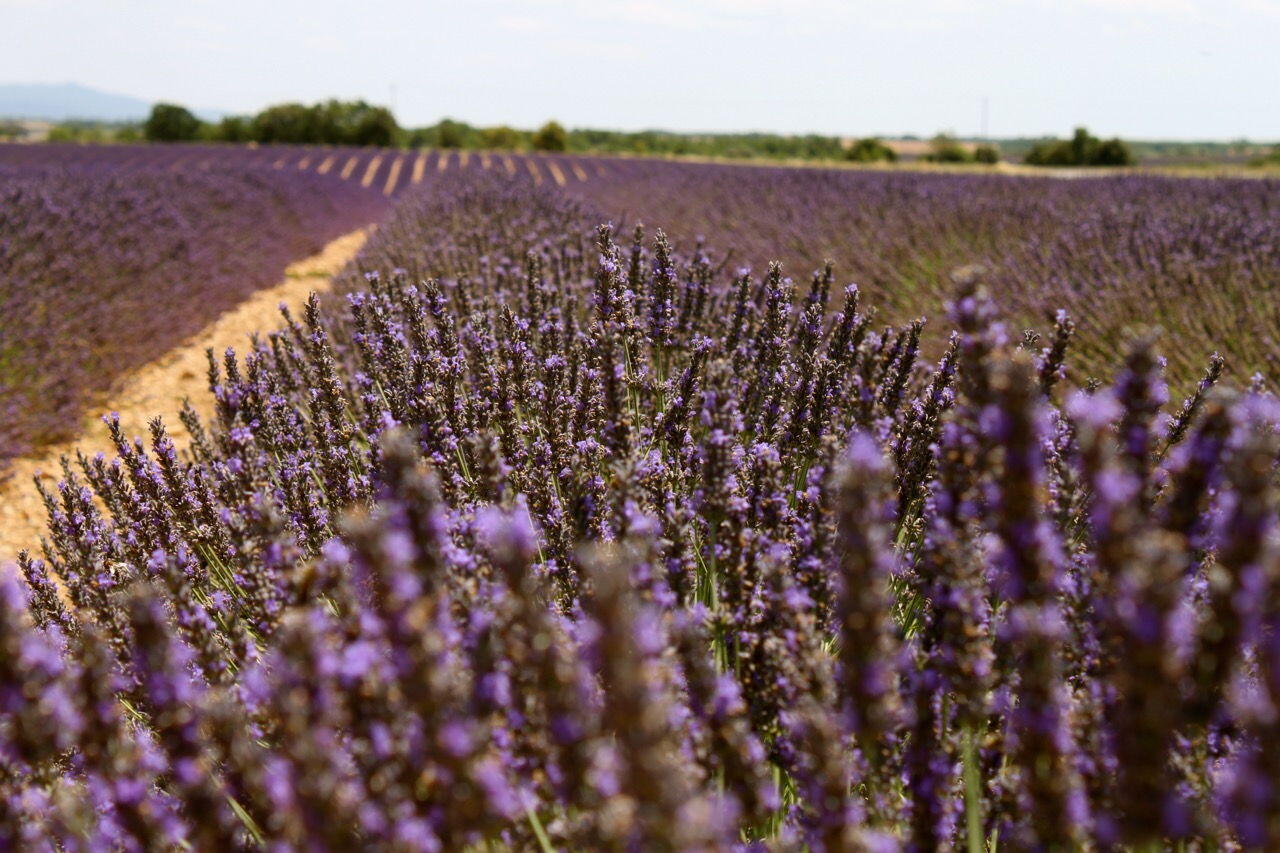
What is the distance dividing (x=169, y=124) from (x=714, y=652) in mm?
52272

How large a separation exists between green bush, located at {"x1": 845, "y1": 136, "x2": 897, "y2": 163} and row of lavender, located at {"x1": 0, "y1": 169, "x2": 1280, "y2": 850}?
40341 millimetres

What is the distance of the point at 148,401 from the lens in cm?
690

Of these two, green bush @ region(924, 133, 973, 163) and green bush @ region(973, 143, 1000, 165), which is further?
green bush @ region(924, 133, 973, 163)

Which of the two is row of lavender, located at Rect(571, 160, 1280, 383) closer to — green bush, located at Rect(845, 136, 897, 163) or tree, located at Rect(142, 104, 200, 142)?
green bush, located at Rect(845, 136, 897, 163)

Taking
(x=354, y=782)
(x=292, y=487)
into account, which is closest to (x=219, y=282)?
(x=292, y=487)

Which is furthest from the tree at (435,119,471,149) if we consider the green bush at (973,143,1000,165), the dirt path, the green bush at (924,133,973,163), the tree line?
the dirt path

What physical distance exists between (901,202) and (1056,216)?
294 centimetres

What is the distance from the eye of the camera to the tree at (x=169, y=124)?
42.0 m

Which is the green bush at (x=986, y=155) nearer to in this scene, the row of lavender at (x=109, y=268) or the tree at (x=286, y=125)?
the row of lavender at (x=109, y=268)

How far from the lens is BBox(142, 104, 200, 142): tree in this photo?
138 ft

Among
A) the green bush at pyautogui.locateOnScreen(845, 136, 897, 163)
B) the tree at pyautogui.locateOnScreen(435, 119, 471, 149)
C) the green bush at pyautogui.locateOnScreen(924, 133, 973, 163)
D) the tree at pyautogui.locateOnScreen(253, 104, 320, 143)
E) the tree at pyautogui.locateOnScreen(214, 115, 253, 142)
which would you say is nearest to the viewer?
the green bush at pyautogui.locateOnScreen(924, 133, 973, 163)

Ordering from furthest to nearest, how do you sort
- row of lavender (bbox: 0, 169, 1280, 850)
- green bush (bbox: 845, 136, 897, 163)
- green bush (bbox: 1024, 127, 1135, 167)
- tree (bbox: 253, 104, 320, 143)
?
1. tree (bbox: 253, 104, 320, 143)
2. green bush (bbox: 845, 136, 897, 163)
3. green bush (bbox: 1024, 127, 1135, 167)
4. row of lavender (bbox: 0, 169, 1280, 850)

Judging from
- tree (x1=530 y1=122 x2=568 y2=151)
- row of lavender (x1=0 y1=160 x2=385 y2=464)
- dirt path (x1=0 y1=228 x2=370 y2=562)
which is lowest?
dirt path (x1=0 y1=228 x2=370 y2=562)

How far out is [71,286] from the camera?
8.04 m
